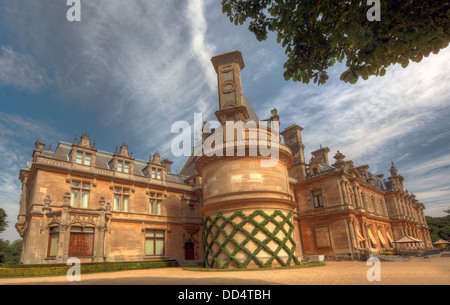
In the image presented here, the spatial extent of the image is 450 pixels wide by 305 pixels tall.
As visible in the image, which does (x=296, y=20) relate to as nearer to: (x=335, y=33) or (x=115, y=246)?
(x=335, y=33)

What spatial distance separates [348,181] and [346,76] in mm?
29842

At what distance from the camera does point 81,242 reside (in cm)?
2166

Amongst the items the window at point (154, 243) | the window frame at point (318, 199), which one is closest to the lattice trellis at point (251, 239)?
the window at point (154, 243)

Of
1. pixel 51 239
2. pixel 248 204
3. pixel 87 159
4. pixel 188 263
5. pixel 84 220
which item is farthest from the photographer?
pixel 188 263

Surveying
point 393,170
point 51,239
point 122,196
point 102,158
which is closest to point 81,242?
point 51,239

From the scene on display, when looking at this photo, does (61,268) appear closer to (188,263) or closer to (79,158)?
(79,158)

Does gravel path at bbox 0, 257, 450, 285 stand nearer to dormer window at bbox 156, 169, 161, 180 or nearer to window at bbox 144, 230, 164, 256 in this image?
window at bbox 144, 230, 164, 256

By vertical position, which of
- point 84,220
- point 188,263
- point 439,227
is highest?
point 84,220

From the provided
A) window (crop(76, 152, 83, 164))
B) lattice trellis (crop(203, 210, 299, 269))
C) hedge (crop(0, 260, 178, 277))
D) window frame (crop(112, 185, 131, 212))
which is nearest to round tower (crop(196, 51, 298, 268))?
lattice trellis (crop(203, 210, 299, 269))

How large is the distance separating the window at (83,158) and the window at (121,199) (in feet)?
12.5

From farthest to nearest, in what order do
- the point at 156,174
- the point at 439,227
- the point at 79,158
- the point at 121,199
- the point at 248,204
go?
the point at 439,227 < the point at 156,174 < the point at 121,199 < the point at 79,158 < the point at 248,204

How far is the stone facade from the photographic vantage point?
727 inches

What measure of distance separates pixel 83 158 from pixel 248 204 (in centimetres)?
1757
